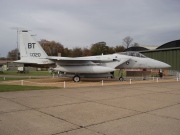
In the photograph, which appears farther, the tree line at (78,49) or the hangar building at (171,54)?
the tree line at (78,49)

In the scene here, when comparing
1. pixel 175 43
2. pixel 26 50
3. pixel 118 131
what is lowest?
pixel 118 131

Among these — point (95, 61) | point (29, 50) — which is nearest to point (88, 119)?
point (95, 61)

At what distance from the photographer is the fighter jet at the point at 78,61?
1847cm

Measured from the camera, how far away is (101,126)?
16.1ft

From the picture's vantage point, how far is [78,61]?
730 inches

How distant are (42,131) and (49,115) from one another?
4.75 ft

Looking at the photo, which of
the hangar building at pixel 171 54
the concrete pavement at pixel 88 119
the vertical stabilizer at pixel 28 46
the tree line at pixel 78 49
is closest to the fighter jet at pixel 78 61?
the vertical stabilizer at pixel 28 46

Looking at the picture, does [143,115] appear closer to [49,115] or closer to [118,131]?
[118,131]

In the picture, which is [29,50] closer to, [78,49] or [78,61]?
[78,61]

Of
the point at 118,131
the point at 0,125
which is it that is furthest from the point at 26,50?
the point at 118,131

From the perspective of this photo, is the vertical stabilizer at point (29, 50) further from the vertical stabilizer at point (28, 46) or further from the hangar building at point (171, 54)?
the hangar building at point (171, 54)

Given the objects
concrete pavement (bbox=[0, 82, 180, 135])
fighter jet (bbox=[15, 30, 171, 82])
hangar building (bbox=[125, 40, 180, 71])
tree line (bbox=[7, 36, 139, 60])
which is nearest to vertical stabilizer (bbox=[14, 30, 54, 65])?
fighter jet (bbox=[15, 30, 171, 82])

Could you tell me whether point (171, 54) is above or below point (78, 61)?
above

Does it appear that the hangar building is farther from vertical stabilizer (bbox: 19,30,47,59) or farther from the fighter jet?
vertical stabilizer (bbox: 19,30,47,59)
